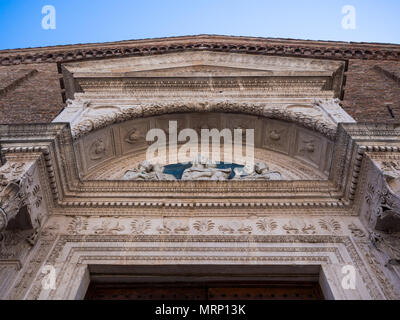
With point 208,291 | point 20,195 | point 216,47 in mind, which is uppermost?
point 216,47

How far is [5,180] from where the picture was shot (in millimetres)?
4066

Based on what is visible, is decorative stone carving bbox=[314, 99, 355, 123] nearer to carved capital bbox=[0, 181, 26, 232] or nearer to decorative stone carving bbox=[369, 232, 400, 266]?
decorative stone carving bbox=[369, 232, 400, 266]

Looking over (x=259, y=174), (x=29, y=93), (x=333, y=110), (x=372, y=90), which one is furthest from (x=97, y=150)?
(x=372, y=90)

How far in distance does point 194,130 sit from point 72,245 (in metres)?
3.84

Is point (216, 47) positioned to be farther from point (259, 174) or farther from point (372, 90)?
point (259, 174)

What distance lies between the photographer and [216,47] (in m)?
13.5

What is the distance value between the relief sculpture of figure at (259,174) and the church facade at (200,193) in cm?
5

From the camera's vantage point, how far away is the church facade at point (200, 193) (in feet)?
13.7

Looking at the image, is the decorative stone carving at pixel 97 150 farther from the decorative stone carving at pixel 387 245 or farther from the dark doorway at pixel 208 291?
the decorative stone carving at pixel 387 245

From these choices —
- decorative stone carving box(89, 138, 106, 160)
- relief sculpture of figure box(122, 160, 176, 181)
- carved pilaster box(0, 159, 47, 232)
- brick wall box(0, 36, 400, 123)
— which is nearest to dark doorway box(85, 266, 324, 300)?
carved pilaster box(0, 159, 47, 232)

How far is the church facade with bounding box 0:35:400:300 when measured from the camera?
416 centimetres

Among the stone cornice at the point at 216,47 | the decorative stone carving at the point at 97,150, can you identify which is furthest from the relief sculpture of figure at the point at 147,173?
the stone cornice at the point at 216,47

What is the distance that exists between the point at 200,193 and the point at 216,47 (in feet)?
31.1

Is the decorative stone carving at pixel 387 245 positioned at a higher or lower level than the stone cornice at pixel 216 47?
lower
